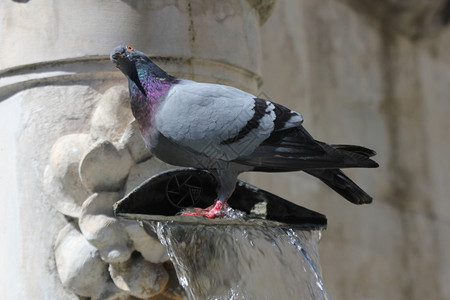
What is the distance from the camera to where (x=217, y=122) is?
114 cm

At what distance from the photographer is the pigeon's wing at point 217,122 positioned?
1139 mm

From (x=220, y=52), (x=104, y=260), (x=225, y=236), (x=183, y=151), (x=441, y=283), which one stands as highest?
(x=220, y=52)

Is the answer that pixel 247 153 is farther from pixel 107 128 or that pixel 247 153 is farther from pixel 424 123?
pixel 424 123

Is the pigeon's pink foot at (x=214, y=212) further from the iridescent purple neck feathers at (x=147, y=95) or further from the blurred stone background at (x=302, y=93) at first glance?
the blurred stone background at (x=302, y=93)

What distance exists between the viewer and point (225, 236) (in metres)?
1.25

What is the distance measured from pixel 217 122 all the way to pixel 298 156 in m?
0.14

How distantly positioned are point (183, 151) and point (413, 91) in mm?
2264

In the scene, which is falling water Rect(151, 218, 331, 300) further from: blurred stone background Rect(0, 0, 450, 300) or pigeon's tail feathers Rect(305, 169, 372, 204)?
blurred stone background Rect(0, 0, 450, 300)

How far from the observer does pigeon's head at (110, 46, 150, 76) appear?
1.19 m

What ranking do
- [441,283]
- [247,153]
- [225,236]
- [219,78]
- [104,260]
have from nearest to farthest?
[247,153], [225,236], [104,260], [219,78], [441,283]

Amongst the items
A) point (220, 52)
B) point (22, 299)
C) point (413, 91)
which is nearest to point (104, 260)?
point (22, 299)

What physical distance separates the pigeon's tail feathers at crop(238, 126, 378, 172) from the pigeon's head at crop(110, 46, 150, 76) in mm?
234

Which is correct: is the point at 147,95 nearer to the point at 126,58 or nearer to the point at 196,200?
→ the point at 126,58

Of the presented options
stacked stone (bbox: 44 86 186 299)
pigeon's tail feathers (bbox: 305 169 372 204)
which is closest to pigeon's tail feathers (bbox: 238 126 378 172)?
pigeon's tail feathers (bbox: 305 169 372 204)
